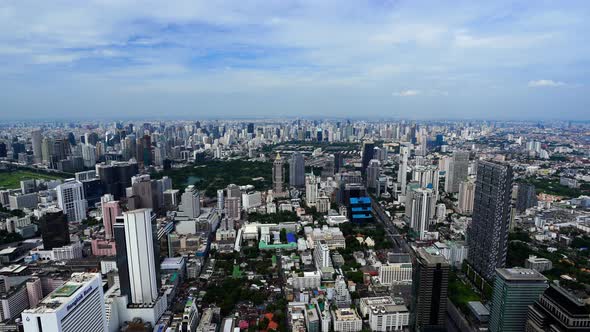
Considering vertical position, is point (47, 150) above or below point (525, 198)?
above

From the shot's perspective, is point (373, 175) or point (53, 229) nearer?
point (53, 229)

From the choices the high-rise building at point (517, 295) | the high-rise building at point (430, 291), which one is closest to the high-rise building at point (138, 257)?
the high-rise building at point (430, 291)

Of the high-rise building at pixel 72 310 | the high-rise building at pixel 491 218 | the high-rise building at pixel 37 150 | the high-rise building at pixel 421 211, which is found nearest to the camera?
the high-rise building at pixel 72 310

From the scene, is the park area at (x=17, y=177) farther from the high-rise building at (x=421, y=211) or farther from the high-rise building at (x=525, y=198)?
the high-rise building at (x=525, y=198)

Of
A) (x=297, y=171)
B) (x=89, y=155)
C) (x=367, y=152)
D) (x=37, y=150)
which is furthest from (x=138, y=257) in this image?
(x=37, y=150)

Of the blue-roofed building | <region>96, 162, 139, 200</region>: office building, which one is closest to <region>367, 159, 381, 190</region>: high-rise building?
the blue-roofed building

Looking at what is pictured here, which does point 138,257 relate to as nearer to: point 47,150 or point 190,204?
point 190,204

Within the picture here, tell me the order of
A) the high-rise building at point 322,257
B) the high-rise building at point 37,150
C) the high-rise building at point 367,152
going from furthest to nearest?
1. the high-rise building at point 37,150
2. the high-rise building at point 367,152
3. the high-rise building at point 322,257

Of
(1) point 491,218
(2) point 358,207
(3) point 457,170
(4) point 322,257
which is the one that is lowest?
(4) point 322,257
